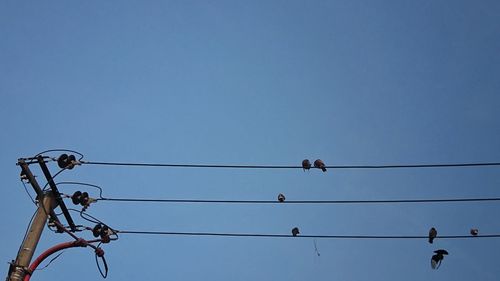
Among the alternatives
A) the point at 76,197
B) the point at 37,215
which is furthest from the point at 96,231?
the point at 37,215

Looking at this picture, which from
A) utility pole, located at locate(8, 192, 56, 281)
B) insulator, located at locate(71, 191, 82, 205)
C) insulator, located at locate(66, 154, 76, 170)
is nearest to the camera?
utility pole, located at locate(8, 192, 56, 281)

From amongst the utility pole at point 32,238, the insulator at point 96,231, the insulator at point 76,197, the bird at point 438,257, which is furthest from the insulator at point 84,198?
the bird at point 438,257

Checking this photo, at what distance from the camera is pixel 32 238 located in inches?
320

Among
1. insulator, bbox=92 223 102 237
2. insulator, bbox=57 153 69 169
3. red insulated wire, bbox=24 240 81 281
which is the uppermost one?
insulator, bbox=57 153 69 169

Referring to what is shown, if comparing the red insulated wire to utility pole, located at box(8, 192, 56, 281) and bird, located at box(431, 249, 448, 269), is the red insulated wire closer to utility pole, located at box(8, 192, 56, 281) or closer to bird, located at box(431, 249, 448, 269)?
utility pole, located at box(8, 192, 56, 281)

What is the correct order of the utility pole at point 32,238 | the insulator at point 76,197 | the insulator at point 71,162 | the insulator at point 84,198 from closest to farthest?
the utility pole at point 32,238 → the insulator at point 76,197 → the insulator at point 84,198 → the insulator at point 71,162

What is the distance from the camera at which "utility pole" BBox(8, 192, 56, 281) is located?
7789 millimetres

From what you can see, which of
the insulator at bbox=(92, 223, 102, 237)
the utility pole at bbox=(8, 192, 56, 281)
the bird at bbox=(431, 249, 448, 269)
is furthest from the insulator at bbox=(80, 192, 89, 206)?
the bird at bbox=(431, 249, 448, 269)

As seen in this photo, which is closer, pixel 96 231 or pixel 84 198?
pixel 84 198

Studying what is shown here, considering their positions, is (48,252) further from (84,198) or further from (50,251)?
(84,198)

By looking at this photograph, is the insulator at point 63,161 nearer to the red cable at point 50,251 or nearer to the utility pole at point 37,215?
the utility pole at point 37,215

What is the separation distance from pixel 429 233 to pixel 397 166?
233 cm

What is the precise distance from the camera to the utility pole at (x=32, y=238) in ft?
25.6

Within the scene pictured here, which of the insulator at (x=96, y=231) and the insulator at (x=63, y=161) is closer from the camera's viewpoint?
the insulator at (x=63, y=161)
